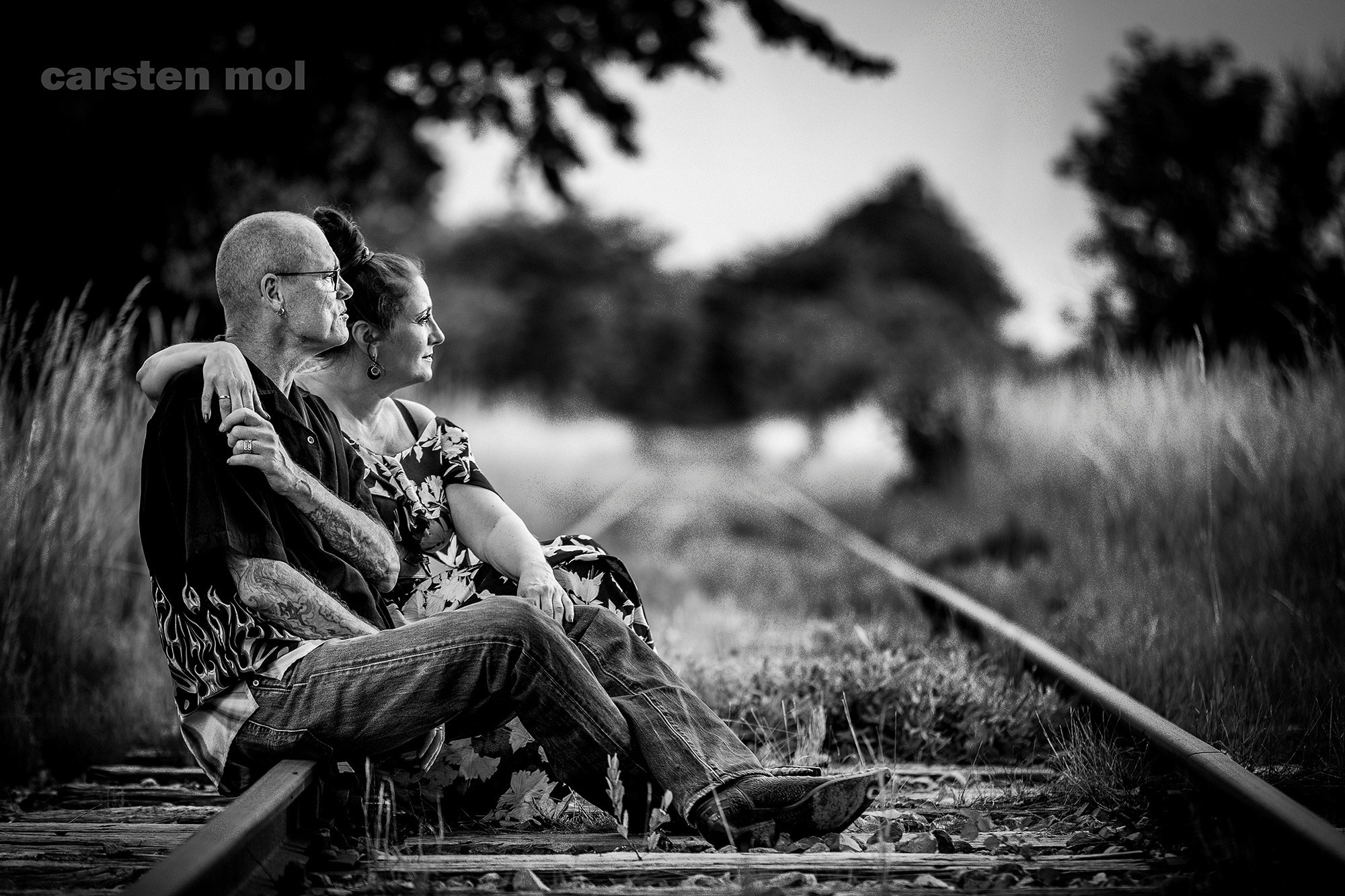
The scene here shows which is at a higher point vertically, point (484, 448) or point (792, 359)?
point (792, 359)

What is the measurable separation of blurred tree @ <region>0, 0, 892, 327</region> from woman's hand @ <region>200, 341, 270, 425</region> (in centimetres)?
431

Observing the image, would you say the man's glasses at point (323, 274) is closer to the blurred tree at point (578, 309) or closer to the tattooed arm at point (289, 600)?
the tattooed arm at point (289, 600)

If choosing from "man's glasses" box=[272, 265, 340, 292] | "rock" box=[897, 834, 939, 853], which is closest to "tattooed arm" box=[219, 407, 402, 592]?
"man's glasses" box=[272, 265, 340, 292]

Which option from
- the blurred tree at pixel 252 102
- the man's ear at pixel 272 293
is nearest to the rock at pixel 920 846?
the man's ear at pixel 272 293

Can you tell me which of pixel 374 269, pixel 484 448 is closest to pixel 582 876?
pixel 374 269

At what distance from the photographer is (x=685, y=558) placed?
9.59m

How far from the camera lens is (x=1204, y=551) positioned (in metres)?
5.54

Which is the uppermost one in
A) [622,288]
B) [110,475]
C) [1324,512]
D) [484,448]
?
[622,288]

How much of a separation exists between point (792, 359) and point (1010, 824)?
62.9 metres

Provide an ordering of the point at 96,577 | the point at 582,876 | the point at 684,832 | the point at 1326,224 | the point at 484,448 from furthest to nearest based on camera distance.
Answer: the point at 484,448, the point at 1326,224, the point at 96,577, the point at 684,832, the point at 582,876

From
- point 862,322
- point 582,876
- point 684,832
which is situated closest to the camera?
point 582,876

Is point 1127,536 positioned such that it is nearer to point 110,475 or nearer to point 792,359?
point 110,475

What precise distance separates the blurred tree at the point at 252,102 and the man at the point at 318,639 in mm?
4222

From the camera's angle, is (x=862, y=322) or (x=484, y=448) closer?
(x=484, y=448)
